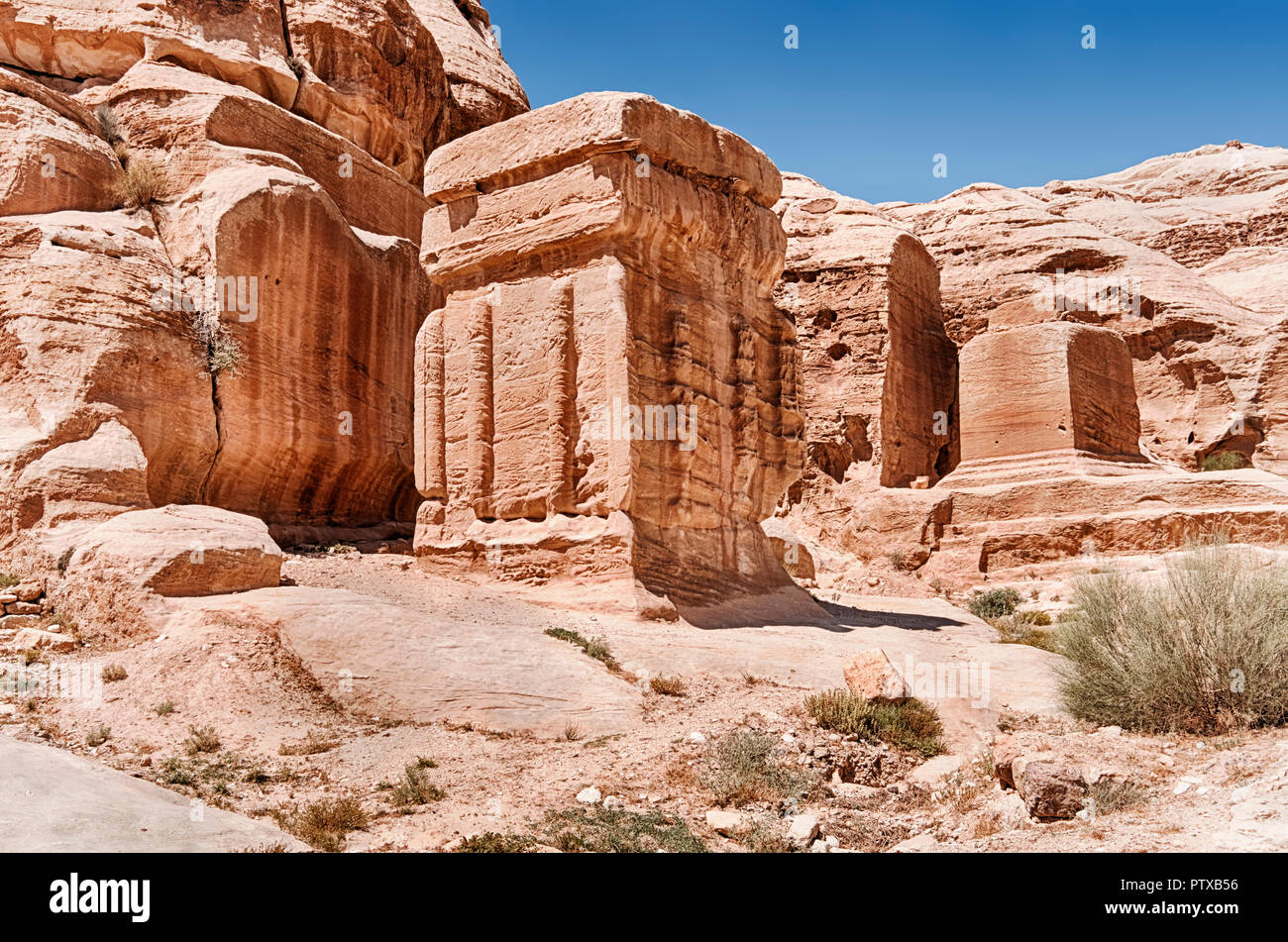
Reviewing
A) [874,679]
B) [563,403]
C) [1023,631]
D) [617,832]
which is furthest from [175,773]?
[1023,631]

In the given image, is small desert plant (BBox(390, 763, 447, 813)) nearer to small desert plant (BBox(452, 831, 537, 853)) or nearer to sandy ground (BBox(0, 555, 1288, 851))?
sandy ground (BBox(0, 555, 1288, 851))

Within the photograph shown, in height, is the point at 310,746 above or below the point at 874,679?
below

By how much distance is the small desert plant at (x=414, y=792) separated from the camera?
650 cm

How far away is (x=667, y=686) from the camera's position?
9344 millimetres

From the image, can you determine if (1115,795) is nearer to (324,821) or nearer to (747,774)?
(747,774)

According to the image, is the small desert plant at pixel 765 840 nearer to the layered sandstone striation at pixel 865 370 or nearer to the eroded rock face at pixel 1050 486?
the eroded rock face at pixel 1050 486

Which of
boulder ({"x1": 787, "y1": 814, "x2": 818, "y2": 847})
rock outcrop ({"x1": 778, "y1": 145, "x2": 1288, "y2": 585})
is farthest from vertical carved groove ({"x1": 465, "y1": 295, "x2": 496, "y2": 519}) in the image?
rock outcrop ({"x1": 778, "y1": 145, "x2": 1288, "y2": 585})

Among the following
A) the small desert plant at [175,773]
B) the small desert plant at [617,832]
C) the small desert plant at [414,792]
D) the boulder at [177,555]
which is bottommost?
the small desert plant at [617,832]

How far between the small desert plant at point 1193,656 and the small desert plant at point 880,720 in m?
1.39

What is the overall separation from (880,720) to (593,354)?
594 centimetres

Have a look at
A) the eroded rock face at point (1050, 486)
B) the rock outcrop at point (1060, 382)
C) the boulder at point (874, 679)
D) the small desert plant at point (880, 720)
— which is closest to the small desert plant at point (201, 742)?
the small desert plant at point (880, 720)

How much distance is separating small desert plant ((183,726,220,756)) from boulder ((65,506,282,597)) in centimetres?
214
